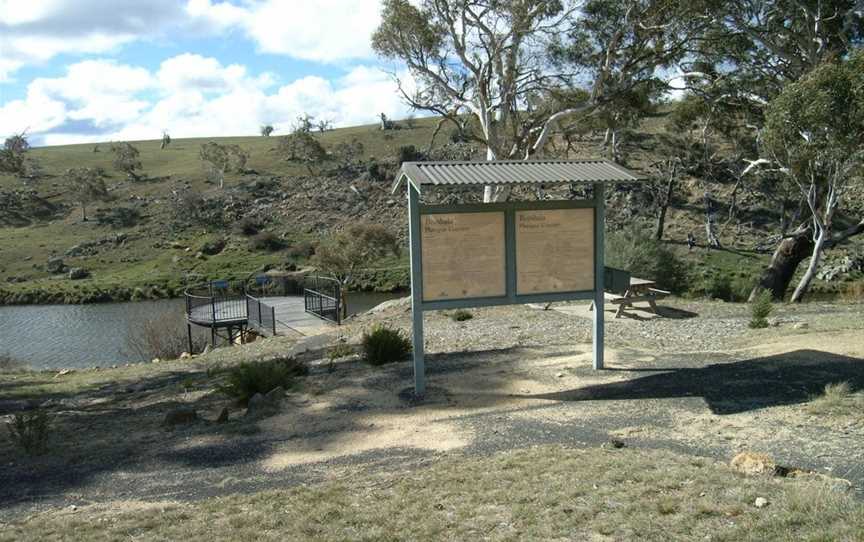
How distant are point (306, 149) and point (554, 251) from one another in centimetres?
6171

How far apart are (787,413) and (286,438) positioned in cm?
529

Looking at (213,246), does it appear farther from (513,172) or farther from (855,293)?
(513,172)

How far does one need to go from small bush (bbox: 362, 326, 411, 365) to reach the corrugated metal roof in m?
3.19

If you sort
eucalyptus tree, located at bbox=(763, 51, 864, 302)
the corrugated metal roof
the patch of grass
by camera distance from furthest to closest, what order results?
eucalyptus tree, located at bbox=(763, 51, 864, 302) → the corrugated metal roof → the patch of grass

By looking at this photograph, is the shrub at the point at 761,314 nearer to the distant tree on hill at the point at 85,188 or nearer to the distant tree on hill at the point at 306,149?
the distant tree on hill at the point at 306,149

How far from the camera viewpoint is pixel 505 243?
938cm

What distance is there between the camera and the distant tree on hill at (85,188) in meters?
65.8

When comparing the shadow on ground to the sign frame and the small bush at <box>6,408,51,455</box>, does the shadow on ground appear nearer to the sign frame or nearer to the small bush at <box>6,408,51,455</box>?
the sign frame

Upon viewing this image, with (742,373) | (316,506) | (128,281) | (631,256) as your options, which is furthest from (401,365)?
(128,281)

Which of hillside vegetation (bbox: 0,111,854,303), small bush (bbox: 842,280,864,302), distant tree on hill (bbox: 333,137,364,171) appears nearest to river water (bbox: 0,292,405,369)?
hillside vegetation (bbox: 0,111,854,303)

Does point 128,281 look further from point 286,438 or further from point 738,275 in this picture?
point 286,438

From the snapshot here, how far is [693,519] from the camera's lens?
4848mm

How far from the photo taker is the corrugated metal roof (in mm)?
8656

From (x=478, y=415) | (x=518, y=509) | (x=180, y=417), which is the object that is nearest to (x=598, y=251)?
(x=478, y=415)
